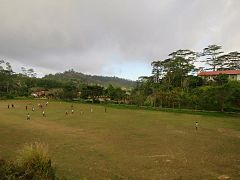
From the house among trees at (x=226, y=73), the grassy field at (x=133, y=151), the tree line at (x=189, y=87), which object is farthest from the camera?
the house among trees at (x=226, y=73)

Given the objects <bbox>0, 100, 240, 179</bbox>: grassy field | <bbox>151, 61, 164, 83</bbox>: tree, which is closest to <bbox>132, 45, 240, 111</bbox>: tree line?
<bbox>151, 61, 164, 83</bbox>: tree

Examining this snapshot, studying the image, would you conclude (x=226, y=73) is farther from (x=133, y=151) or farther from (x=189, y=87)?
(x=133, y=151)

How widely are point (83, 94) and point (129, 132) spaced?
62.8 m

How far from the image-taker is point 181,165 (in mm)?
17469

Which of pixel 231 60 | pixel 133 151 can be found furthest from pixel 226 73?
pixel 133 151

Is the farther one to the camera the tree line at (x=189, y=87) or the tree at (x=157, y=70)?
the tree at (x=157, y=70)

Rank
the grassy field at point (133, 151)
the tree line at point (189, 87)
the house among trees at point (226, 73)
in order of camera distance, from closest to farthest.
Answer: the grassy field at point (133, 151), the tree line at point (189, 87), the house among trees at point (226, 73)

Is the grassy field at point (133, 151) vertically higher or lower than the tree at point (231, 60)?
lower

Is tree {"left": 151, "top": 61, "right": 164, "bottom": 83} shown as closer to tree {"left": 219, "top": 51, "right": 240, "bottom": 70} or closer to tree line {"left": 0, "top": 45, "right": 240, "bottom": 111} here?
tree line {"left": 0, "top": 45, "right": 240, "bottom": 111}

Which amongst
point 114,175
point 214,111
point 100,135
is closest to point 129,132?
point 100,135

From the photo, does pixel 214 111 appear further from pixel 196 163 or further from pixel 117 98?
pixel 196 163

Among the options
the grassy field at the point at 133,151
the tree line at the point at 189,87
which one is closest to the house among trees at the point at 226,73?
the tree line at the point at 189,87

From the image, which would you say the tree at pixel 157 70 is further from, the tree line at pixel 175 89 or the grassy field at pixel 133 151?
the grassy field at pixel 133 151

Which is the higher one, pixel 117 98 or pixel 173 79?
pixel 173 79
